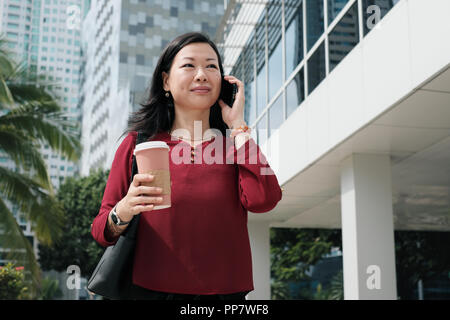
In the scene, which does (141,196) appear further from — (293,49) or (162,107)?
(293,49)

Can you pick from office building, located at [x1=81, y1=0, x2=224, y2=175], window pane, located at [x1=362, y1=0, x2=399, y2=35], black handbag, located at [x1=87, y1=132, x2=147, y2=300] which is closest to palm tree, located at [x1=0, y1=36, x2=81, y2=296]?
window pane, located at [x1=362, y1=0, x2=399, y2=35]

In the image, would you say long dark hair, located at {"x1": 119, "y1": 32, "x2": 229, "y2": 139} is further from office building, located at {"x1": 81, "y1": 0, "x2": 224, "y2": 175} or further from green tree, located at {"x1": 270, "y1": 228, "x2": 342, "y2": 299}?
office building, located at {"x1": 81, "y1": 0, "x2": 224, "y2": 175}

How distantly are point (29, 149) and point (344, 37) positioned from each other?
6.56m

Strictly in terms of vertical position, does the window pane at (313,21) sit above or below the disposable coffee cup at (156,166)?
above

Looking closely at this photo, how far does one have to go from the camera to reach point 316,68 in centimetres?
848

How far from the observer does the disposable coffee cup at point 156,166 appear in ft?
5.01

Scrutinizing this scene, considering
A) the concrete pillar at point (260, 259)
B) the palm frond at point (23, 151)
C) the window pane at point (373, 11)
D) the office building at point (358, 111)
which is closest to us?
the office building at point (358, 111)

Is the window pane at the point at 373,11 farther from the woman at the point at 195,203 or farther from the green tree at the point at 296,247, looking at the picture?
the green tree at the point at 296,247

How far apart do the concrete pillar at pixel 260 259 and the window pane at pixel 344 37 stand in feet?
25.4

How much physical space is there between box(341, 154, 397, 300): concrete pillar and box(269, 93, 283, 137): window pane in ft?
8.32

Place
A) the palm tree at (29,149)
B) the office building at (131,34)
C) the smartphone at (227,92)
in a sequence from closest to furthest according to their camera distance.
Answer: the smartphone at (227,92), the palm tree at (29,149), the office building at (131,34)

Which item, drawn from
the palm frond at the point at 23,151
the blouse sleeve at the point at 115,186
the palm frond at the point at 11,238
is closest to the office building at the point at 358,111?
the blouse sleeve at the point at 115,186

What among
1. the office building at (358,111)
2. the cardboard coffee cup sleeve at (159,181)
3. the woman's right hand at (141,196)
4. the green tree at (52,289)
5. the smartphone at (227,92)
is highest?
the office building at (358,111)

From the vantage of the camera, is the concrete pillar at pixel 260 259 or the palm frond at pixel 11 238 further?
the concrete pillar at pixel 260 259
